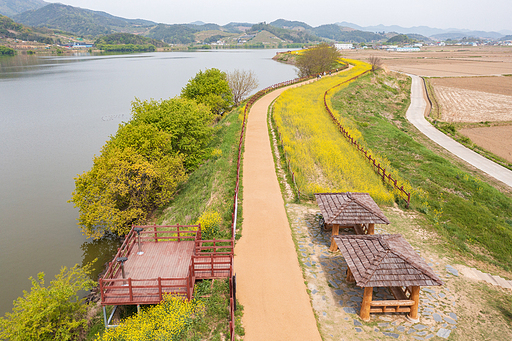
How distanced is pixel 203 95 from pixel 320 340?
144ft

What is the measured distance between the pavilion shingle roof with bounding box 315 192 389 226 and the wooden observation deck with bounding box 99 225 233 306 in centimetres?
553

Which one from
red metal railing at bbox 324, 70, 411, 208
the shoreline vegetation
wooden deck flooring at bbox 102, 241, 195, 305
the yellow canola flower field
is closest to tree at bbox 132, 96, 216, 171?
the shoreline vegetation

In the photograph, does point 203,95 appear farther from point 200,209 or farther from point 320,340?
point 320,340

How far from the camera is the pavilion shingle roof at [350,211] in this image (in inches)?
628

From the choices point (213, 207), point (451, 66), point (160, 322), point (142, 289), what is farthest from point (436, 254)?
point (451, 66)

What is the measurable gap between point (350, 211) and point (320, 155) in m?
12.4

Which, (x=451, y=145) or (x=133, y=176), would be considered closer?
(x=133, y=176)

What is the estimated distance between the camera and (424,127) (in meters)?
45.2

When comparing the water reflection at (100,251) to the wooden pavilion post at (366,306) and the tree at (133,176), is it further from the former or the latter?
the wooden pavilion post at (366,306)

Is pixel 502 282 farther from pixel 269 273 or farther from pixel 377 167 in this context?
pixel 377 167

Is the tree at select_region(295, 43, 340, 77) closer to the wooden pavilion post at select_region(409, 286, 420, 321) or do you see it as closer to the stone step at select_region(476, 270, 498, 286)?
the stone step at select_region(476, 270, 498, 286)

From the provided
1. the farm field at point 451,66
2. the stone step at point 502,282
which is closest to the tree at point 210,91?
the stone step at point 502,282

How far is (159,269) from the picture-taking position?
14312 mm

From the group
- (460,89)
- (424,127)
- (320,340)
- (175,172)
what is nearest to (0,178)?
(175,172)
